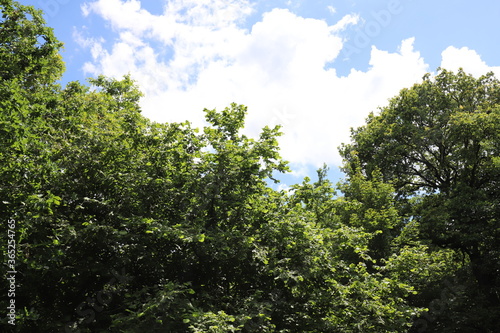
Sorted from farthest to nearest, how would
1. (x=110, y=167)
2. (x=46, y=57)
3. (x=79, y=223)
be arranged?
(x=46, y=57) → (x=110, y=167) → (x=79, y=223)

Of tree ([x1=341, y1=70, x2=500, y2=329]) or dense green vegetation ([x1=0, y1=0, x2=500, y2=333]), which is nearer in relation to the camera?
dense green vegetation ([x1=0, y1=0, x2=500, y2=333])

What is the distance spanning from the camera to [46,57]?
1090 centimetres

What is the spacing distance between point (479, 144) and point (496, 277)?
20.3 ft

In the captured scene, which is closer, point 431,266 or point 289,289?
point 289,289

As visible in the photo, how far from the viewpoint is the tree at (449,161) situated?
643 inches

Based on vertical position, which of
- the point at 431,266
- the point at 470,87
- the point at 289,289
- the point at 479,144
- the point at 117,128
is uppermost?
the point at 470,87

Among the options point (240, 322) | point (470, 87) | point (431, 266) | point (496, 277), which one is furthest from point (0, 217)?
point (470, 87)

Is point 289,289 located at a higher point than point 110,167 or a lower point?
lower

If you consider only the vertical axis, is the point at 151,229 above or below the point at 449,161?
below

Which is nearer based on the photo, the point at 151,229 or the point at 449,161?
the point at 151,229

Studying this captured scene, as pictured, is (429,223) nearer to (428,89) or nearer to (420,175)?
(420,175)

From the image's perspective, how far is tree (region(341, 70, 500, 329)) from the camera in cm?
1633

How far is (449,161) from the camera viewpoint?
19.0 meters

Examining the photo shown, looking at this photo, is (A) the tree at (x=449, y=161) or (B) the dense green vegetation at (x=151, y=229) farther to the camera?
(A) the tree at (x=449, y=161)
